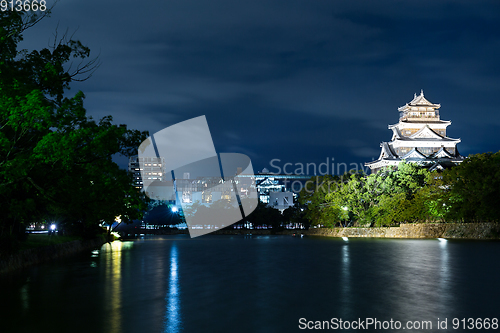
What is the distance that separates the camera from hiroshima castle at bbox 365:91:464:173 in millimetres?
91250

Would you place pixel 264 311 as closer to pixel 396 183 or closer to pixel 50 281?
pixel 50 281

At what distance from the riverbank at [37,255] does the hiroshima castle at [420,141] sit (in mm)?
67171

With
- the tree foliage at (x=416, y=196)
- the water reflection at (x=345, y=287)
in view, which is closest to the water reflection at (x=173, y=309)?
the water reflection at (x=345, y=287)

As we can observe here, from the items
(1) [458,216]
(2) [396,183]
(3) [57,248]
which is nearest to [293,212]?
(2) [396,183]

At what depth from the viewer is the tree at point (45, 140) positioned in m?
19.2

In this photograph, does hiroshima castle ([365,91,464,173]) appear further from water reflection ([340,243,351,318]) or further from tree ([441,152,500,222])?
water reflection ([340,243,351,318])

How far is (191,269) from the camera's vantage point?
2542 centimetres

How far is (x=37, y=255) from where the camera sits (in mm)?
28062

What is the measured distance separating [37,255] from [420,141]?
81.6 meters

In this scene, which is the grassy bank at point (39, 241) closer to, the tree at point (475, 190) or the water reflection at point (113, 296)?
the water reflection at point (113, 296)

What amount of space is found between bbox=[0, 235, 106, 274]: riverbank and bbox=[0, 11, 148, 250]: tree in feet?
3.00

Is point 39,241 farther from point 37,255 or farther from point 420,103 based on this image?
point 420,103

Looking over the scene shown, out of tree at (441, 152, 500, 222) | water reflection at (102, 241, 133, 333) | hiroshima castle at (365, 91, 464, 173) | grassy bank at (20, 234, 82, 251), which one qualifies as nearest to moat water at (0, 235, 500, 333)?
Result: water reflection at (102, 241, 133, 333)

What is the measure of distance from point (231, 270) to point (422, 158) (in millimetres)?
74653
